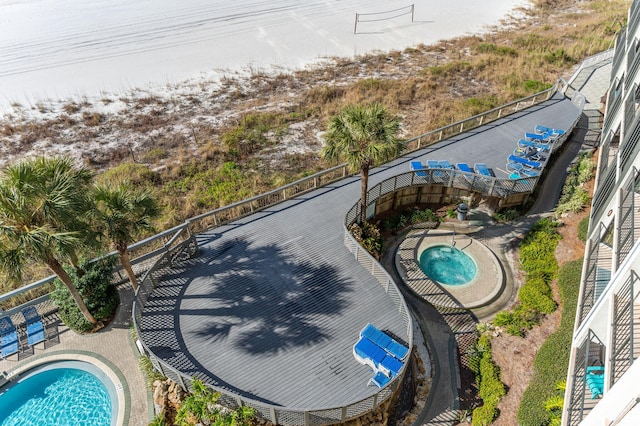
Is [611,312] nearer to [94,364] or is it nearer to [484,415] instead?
[484,415]

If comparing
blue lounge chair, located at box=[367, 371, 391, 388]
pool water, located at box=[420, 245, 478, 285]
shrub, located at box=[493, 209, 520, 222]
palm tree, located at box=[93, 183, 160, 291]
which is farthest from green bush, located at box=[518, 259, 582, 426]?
palm tree, located at box=[93, 183, 160, 291]

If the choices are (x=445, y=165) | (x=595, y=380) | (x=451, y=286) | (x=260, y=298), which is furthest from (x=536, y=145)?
(x=260, y=298)

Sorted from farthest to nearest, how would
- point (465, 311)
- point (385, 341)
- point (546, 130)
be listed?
point (546, 130) → point (465, 311) → point (385, 341)

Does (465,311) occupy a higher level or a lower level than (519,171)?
lower

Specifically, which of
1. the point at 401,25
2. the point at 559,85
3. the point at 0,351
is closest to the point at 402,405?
the point at 0,351

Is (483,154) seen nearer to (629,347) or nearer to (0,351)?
(629,347)

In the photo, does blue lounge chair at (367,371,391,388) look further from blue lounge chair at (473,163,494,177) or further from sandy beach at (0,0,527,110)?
sandy beach at (0,0,527,110)
